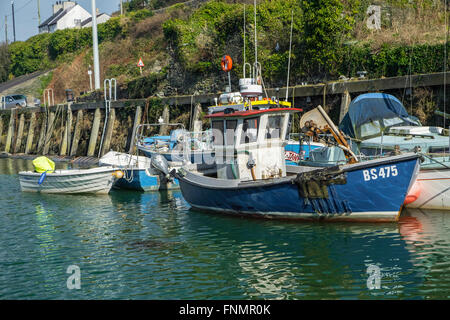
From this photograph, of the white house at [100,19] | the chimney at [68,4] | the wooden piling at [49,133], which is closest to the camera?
the wooden piling at [49,133]

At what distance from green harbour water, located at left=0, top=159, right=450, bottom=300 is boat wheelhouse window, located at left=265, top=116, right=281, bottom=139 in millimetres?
2348

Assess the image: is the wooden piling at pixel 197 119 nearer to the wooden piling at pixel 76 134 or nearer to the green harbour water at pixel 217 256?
the green harbour water at pixel 217 256

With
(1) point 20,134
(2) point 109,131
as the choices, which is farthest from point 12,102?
(2) point 109,131

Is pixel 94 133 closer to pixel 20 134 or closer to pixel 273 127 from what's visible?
pixel 20 134

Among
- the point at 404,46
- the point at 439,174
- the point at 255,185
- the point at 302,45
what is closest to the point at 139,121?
the point at 302,45

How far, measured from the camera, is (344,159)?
47.1 feet

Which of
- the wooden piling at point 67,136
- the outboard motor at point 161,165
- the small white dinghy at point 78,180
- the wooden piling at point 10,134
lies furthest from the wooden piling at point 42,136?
the outboard motor at point 161,165

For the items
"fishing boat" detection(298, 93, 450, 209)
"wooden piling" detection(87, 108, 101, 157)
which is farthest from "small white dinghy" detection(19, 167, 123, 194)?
"wooden piling" detection(87, 108, 101, 157)

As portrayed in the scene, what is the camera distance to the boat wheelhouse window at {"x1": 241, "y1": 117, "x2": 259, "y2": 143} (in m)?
13.6

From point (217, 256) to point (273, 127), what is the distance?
180 inches

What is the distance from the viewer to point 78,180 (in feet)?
61.8

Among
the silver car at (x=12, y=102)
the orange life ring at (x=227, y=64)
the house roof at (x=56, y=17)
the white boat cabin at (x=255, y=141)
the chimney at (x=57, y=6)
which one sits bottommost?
the white boat cabin at (x=255, y=141)

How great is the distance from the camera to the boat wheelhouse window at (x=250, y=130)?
13.6m

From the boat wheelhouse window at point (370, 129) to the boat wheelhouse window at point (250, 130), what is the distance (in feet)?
14.4
